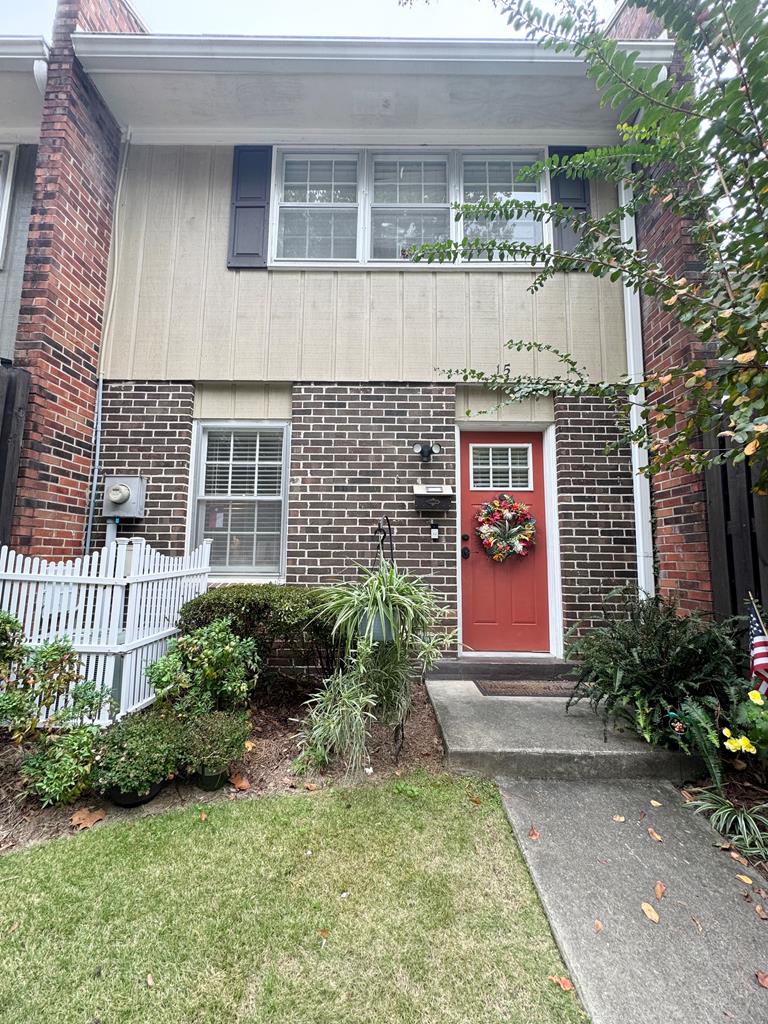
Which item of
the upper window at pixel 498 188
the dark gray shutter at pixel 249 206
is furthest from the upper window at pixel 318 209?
the upper window at pixel 498 188

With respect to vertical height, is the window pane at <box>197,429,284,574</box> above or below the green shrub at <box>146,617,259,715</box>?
above

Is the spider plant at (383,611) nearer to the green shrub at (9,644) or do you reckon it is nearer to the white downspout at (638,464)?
the green shrub at (9,644)

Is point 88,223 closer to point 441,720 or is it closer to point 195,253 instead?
point 195,253

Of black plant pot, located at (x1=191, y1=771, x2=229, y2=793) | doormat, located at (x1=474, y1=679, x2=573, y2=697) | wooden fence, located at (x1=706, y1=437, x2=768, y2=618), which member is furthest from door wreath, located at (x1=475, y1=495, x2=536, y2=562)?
black plant pot, located at (x1=191, y1=771, x2=229, y2=793)

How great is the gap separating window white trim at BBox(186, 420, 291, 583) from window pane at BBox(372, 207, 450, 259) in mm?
2307

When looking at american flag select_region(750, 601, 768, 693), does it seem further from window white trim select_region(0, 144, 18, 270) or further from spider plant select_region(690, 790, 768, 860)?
window white trim select_region(0, 144, 18, 270)

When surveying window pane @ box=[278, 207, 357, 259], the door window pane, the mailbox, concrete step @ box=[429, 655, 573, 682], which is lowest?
concrete step @ box=[429, 655, 573, 682]

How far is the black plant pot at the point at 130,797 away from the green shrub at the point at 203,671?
47cm

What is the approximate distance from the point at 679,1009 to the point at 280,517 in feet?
13.2

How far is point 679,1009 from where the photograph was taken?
1379 millimetres

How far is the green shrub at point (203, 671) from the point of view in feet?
9.35

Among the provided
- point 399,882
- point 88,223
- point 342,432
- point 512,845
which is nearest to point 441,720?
point 512,845

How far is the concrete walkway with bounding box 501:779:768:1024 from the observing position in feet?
4.66

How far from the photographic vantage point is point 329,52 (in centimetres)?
411
